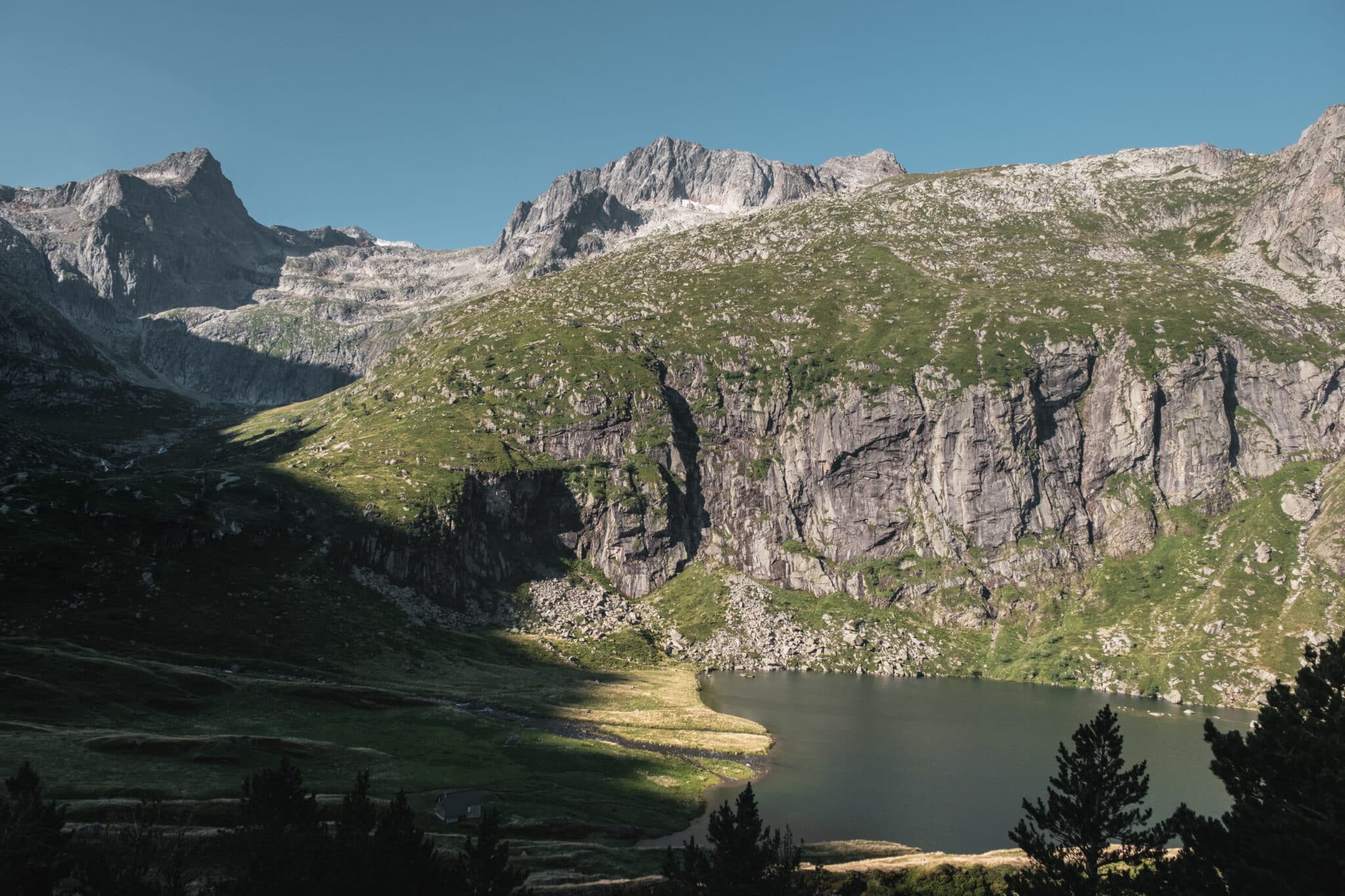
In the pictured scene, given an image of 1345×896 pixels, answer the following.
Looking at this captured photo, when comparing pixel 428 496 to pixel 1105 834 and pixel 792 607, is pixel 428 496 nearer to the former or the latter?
pixel 792 607

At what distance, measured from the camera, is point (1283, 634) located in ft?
497

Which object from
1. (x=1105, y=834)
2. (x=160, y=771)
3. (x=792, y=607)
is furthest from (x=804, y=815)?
(x=792, y=607)

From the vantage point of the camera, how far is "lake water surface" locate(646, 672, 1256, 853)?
73.3 metres

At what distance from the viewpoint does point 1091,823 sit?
120ft

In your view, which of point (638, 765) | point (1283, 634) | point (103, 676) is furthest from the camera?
point (1283, 634)

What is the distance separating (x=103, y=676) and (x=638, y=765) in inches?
2490

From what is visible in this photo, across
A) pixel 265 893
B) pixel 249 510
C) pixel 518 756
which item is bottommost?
pixel 518 756

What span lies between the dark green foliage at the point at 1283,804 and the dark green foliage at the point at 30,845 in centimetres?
4208

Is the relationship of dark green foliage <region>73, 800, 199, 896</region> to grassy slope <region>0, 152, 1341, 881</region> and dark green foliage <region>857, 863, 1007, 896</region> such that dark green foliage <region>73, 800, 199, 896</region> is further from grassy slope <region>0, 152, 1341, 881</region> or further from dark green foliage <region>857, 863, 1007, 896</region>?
dark green foliage <region>857, 863, 1007, 896</region>

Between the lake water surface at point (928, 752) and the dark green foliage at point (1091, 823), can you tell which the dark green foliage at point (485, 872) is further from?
the lake water surface at point (928, 752)

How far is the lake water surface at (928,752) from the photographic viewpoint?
7331cm

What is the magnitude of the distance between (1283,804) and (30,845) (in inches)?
1789

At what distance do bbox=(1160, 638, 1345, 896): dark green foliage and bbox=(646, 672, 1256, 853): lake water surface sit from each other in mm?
40709

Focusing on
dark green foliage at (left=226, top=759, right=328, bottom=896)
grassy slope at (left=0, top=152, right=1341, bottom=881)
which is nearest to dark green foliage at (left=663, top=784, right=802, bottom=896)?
dark green foliage at (left=226, top=759, right=328, bottom=896)
